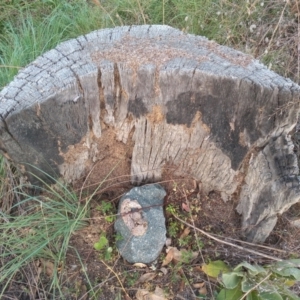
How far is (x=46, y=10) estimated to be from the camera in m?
3.03

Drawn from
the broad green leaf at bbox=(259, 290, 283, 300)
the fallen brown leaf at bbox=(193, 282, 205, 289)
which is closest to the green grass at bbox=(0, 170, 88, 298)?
the fallen brown leaf at bbox=(193, 282, 205, 289)

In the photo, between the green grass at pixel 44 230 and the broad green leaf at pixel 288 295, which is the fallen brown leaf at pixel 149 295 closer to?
the green grass at pixel 44 230

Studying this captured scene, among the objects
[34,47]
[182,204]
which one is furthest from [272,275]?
[34,47]

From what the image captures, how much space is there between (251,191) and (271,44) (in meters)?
1.19

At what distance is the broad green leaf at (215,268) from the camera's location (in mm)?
1840

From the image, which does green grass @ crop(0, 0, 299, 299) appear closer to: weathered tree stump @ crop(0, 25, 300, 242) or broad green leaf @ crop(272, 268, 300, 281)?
weathered tree stump @ crop(0, 25, 300, 242)

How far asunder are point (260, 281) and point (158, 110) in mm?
832

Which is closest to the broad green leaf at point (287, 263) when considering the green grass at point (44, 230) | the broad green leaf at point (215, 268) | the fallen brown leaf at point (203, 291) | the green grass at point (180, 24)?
the broad green leaf at point (215, 268)

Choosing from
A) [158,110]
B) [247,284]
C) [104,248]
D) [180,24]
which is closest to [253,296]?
[247,284]

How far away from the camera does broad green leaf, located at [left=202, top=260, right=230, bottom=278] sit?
184 centimetres

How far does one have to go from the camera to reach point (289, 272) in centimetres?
167

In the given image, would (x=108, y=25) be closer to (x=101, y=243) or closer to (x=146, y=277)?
(x=101, y=243)

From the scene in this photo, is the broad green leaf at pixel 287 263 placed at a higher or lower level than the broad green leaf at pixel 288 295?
higher

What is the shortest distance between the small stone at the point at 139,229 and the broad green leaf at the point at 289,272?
0.52 m
